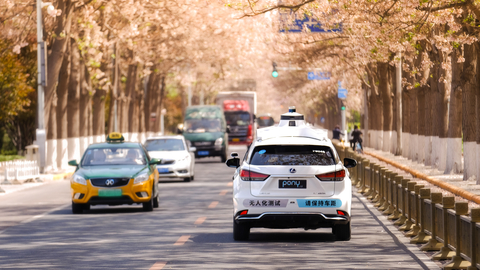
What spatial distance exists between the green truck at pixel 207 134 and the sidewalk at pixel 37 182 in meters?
7.68

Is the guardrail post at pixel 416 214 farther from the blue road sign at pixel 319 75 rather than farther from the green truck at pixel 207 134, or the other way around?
the blue road sign at pixel 319 75

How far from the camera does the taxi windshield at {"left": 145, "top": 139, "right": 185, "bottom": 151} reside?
3034 cm

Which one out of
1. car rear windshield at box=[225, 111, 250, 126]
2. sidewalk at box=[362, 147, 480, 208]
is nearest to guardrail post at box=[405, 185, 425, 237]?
sidewalk at box=[362, 147, 480, 208]

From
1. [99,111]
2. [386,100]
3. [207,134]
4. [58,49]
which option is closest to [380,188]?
[58,49]

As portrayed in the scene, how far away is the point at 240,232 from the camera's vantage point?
13727 millimetres

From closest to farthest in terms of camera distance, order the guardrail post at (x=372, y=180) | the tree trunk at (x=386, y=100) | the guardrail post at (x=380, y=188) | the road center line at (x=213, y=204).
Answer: the guardrail post at (x=380, y=188) < the road center line at (x=213, y=204) < the guardrail post at (x=372, y=180) < the tree trunk at (x=386, y=100)

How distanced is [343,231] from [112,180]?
6.16 m

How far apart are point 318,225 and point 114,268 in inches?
139

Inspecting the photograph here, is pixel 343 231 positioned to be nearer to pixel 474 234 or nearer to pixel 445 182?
pixel 474 234

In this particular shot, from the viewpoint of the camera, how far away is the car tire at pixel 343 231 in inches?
543

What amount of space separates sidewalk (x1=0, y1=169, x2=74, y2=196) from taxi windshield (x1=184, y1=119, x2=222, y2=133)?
27.8 ft

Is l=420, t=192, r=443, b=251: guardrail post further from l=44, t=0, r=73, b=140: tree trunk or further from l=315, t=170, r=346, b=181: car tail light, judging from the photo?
l=44, t=0, r=73, b=140: tree trunk

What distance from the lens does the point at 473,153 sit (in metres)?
26.2

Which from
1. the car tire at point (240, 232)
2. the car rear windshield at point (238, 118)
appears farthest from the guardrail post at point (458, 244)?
the car rear windshield at point (238, 118)
